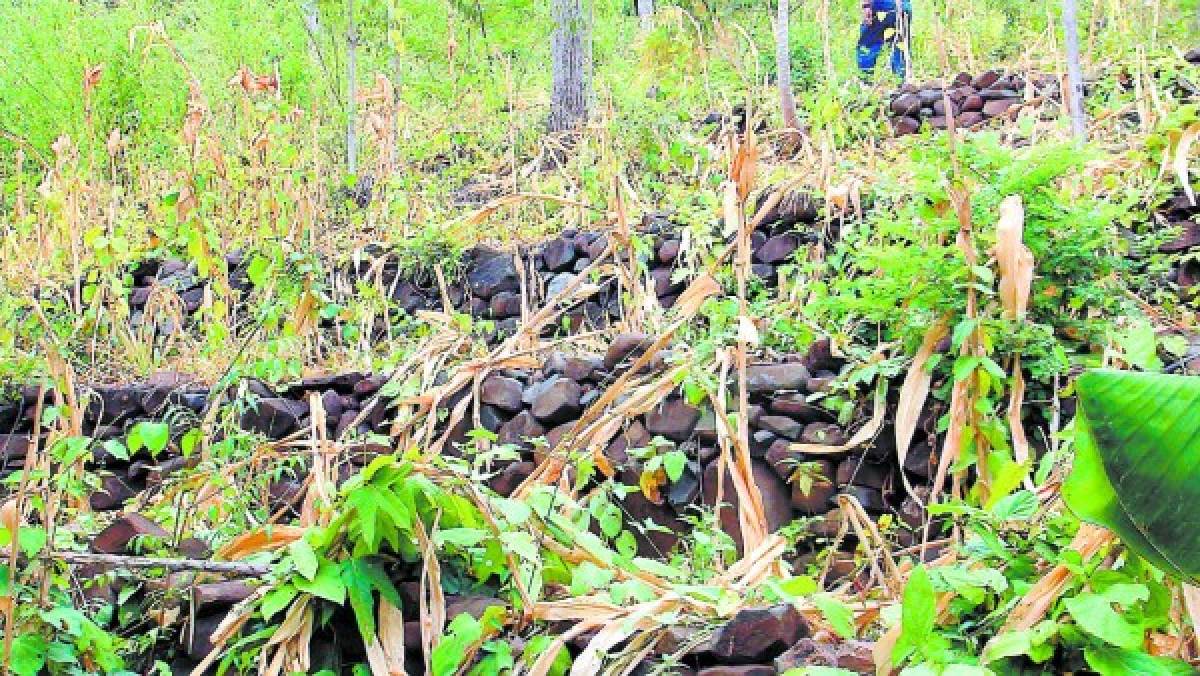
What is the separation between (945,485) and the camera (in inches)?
118

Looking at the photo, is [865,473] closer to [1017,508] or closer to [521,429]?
[521,429]

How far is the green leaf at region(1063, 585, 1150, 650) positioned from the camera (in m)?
1.33

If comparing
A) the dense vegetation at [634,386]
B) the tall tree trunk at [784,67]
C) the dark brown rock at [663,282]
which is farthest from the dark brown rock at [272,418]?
the tall tree trunk at [784,67]

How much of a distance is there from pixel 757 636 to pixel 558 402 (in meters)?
2.09

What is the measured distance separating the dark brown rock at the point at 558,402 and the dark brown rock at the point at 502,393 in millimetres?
107

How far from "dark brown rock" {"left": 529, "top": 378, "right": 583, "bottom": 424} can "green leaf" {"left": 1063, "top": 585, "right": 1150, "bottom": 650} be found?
237cm

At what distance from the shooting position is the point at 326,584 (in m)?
1.76

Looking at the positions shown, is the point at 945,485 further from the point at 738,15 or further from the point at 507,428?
the point at 738,15

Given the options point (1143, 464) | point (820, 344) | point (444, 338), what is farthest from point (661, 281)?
point (1143, 464)

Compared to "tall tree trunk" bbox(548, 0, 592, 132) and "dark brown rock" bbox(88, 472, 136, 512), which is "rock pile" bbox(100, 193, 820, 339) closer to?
"dark brown rock" bbox(88, 472, 136, 512)

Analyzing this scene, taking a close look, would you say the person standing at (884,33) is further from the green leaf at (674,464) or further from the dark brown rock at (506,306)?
the green leaf at (674,464)

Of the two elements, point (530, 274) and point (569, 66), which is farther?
point (569, 66)

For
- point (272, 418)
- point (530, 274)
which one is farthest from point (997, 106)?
point (272, 418)

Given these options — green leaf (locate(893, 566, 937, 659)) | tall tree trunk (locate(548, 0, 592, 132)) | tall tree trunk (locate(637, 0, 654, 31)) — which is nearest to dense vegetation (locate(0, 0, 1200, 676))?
green leaf (locate(893, 566, 937, 659))
